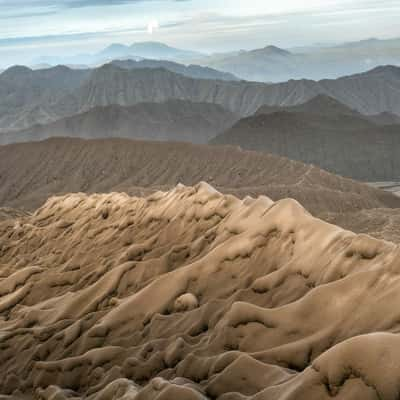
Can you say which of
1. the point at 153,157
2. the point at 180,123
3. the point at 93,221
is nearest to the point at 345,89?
the point at 180,123

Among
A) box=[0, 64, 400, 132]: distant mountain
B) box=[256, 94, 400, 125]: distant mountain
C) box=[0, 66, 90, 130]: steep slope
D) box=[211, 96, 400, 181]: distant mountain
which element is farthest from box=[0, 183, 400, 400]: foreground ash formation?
box=[0, 66, 90, 130]: steep slope

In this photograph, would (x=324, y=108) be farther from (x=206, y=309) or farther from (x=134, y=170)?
(x=206, y=309)

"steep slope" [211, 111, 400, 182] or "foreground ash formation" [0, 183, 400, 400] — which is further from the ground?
"foreground ash formation" [0, 183, 400, 400]

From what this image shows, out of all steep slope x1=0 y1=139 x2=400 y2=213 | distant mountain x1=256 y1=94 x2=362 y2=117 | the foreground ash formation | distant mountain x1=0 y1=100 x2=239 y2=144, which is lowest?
distant mountain x1=0 y1=100 x2=239 y2=144

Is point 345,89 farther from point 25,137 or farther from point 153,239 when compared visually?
point 153,239

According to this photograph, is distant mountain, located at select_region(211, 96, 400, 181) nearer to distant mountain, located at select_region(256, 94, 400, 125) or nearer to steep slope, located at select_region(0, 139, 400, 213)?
distant mountain, located at select_region(256, 94, 400, 125)

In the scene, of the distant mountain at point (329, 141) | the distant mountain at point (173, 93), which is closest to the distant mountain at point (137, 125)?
→ the distant mountain at point (173, 93)
